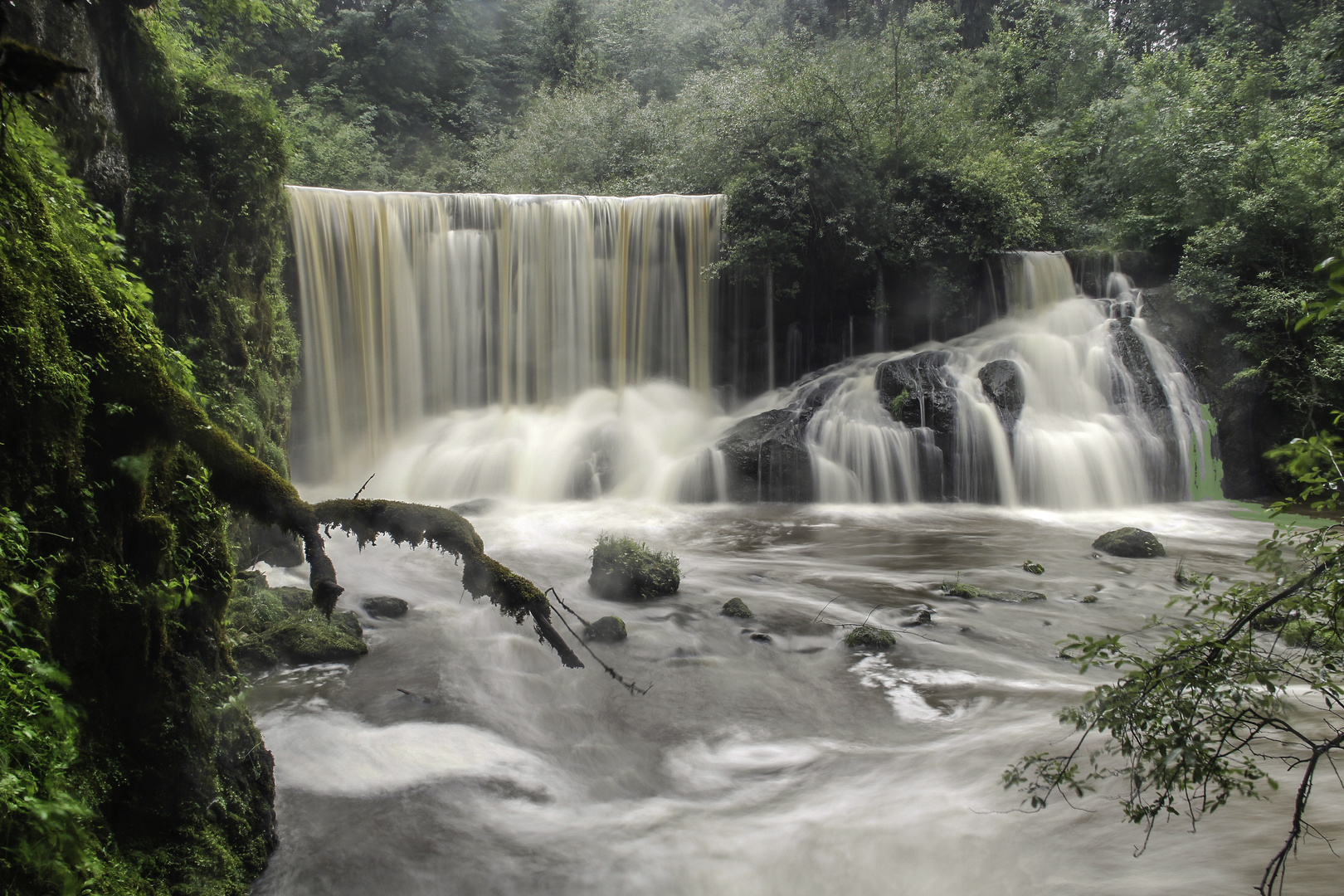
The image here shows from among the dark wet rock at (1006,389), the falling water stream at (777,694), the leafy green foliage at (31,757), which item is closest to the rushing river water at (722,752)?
the falling water stream at (777,694)

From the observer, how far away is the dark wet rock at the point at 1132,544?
34.3 ft

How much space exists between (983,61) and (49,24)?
26.2 metres

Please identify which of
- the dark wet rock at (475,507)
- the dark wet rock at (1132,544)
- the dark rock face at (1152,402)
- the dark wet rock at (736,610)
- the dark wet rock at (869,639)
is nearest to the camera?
the dark wet rock at (869,639)

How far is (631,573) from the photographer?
8648 mm

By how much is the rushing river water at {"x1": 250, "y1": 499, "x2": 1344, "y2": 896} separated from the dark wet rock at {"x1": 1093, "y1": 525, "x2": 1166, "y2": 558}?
760 mm

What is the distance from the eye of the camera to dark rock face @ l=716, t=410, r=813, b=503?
1431cm

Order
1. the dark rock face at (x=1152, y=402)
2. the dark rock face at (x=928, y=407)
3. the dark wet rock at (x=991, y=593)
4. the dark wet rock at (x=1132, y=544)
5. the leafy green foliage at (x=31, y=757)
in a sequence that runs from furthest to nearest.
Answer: the dark rock face at (x=928, y=407) → the dark rock face at (x=1152, y=402) → the dark wet rock at (x=1132, y=544) → the dark wet rock at (x=991, y=593) → the leafy green foliage at (x=31, y=757)

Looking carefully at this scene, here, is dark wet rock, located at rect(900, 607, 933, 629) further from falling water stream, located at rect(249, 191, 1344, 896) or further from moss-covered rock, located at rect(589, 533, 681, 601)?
moss-covered rock, located at rect(589, 533, 681, 601)

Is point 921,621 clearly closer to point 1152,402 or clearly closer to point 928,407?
point 928,407

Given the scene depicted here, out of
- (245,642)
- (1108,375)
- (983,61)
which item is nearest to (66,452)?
(245,642)

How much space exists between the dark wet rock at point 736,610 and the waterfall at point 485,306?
10.0 metres

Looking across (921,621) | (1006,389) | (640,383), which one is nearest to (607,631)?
(921,621)

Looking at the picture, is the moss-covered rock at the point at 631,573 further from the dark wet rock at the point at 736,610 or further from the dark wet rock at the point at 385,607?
the dark wet rock at the point at 385,607

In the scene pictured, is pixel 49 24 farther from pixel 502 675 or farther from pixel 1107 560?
pixel 1107 560
